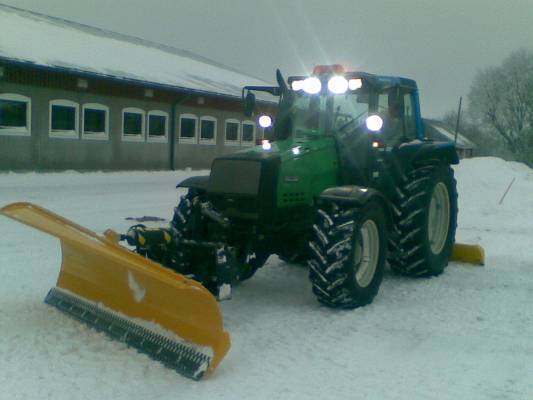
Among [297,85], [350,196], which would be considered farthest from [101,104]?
[350,196]

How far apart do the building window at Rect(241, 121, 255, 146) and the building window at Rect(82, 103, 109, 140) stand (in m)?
7.99

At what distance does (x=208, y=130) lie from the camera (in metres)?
25.1

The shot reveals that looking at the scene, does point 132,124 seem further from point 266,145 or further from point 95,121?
point 266,145

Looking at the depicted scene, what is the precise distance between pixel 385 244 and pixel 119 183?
1267 cm

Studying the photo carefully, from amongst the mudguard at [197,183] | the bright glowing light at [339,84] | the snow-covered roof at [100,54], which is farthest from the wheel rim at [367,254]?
the snow-covered roof at [100,54]

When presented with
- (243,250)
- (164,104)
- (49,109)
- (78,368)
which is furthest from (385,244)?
(164,104)

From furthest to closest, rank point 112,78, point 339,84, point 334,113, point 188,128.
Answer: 1. point 188,128
2. point 112,78
3. point 334,113
4. point 339,84

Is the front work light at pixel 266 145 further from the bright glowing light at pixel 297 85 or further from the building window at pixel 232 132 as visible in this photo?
the building window at pixel 232 132

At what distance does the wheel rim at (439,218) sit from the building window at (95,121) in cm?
1453

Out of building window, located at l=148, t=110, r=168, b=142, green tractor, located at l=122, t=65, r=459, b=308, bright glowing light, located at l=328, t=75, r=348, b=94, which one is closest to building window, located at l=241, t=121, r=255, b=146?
building window, located at l=148, t=110, r=168, b=142

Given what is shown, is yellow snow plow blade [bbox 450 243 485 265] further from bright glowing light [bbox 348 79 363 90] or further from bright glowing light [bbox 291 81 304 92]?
bright glowing light [bbox 291 81 304 92]

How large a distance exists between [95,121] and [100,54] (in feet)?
10.2

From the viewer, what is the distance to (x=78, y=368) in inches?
Answer: 159

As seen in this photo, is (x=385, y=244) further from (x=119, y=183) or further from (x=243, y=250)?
(x=119, y=183)
